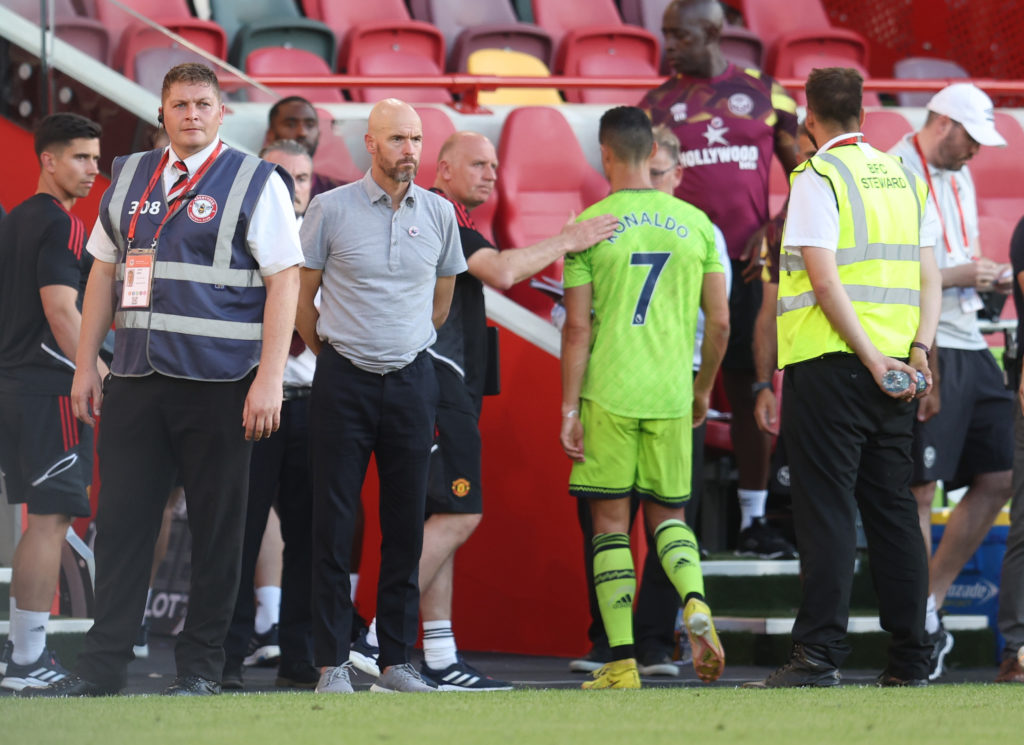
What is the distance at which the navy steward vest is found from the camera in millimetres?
3934

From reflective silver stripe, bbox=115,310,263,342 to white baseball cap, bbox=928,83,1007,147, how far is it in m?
2.71

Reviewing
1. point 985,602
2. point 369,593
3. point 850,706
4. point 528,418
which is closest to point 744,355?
point 528,418

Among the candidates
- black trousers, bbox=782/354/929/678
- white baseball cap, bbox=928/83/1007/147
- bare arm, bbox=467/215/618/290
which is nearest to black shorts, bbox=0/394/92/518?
bare arm, bbox=467/215/618/290

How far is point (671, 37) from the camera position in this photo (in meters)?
6.66

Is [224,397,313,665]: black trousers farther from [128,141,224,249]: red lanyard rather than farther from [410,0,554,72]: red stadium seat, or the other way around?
[410,0,554,72]: red stadium seat

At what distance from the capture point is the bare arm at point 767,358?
511 centimetres

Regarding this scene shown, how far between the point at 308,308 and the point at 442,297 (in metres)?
0.42

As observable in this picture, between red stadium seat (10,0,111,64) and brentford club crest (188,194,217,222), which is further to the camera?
red stadium seat (10,0,111,64)

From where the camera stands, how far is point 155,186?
13.3 ft

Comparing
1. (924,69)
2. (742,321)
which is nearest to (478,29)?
(924,69)

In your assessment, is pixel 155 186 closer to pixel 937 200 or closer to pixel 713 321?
pixel 713 321

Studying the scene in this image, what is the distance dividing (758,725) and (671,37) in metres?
4.10

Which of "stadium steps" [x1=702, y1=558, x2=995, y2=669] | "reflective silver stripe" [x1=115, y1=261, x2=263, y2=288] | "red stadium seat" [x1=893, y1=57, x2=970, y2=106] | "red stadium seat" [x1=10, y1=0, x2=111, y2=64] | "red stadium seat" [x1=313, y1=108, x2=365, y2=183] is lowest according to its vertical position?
"stadium steps" [x1=702, y1=558, x2=995, y2=669]

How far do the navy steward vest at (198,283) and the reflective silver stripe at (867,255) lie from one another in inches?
60.9
